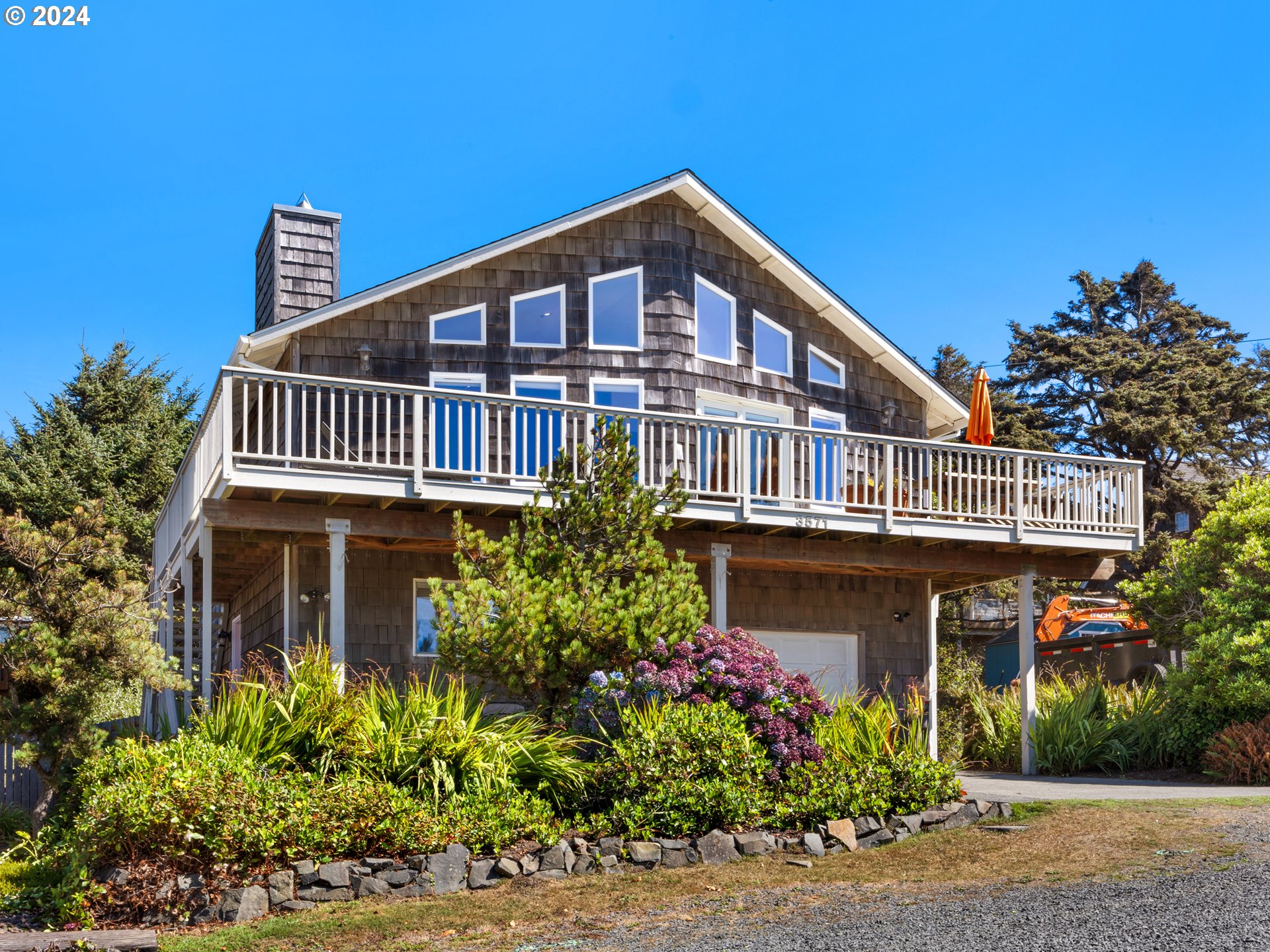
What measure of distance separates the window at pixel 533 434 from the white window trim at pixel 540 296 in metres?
0.48

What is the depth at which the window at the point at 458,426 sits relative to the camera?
12.7m

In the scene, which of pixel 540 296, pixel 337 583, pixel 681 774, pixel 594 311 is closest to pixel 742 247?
pixel 594 311

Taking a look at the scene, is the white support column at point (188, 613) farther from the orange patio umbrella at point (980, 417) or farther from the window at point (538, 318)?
the orange patio umbrella at point (980, 417)

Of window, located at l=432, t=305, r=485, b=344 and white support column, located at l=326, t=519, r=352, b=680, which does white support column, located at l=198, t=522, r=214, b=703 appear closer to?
white support column, located at l=326, t=519, r=352, b=680

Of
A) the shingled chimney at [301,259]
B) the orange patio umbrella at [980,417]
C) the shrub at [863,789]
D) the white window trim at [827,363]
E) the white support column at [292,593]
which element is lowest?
the shrub at [863,789]

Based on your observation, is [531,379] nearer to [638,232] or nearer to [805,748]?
[638,232]

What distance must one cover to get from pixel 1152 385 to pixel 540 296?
25.4m

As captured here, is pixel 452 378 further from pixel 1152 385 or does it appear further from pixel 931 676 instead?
pixel 1152 385

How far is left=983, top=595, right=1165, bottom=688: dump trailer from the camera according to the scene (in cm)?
1817

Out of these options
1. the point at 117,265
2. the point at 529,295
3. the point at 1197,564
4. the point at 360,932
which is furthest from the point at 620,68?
the point at 117,265

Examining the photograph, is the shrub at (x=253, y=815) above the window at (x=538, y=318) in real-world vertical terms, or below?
below

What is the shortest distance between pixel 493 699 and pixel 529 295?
226 inches

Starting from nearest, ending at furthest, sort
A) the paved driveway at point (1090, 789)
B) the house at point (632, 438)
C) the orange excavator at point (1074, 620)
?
the paved driveway at point (1090, 789) < the house at point (632, 438) < the orange excavator at point (1074, 620)

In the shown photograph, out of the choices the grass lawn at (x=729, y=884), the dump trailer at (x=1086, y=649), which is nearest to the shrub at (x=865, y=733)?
the grass lawn at (x=729, y=884)
